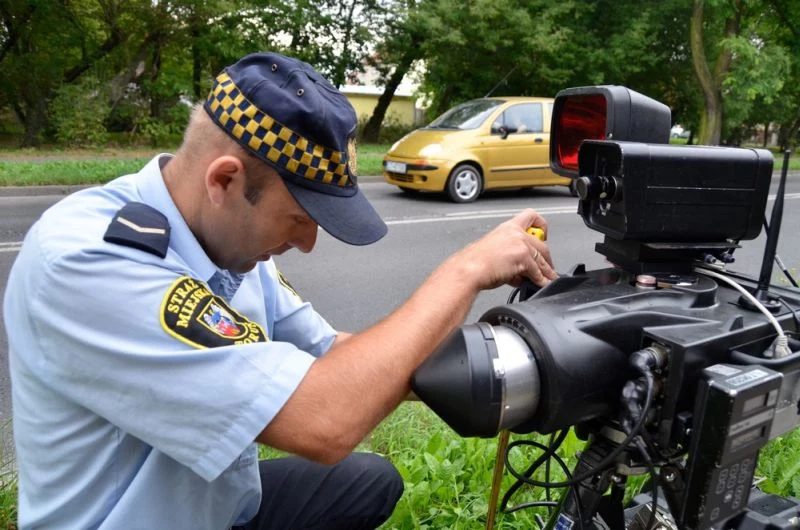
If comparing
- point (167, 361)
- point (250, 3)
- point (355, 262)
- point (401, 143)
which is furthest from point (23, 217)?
point (250, 3)

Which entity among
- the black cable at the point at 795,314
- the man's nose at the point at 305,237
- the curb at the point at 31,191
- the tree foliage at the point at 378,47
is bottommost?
the curb at the point at 31,191

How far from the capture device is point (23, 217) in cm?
720

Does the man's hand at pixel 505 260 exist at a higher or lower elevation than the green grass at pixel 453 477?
higher

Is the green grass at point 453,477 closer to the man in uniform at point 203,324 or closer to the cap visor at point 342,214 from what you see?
the man in uniform at point 203,324

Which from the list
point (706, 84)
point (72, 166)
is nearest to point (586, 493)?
point (72, 166)

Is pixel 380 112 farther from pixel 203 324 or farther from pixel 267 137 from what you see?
pixel 203 324

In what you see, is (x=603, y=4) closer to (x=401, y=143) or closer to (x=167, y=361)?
(x=401, y=143)

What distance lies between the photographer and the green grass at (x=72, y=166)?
9.09m

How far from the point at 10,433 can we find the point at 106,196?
189 centimetres

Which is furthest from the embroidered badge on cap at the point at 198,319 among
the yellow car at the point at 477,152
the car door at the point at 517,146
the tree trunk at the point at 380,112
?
the tree trunk at the point at 380,112

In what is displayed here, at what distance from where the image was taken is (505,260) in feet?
4.25

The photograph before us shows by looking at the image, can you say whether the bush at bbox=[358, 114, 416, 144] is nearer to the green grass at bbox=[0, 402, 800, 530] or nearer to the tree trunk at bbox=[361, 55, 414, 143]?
the tree trunk at bbox=[361, 55, 414, 143]

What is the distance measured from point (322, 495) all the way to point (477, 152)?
787 centimetres

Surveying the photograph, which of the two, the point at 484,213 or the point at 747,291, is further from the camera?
the point at 484,213
